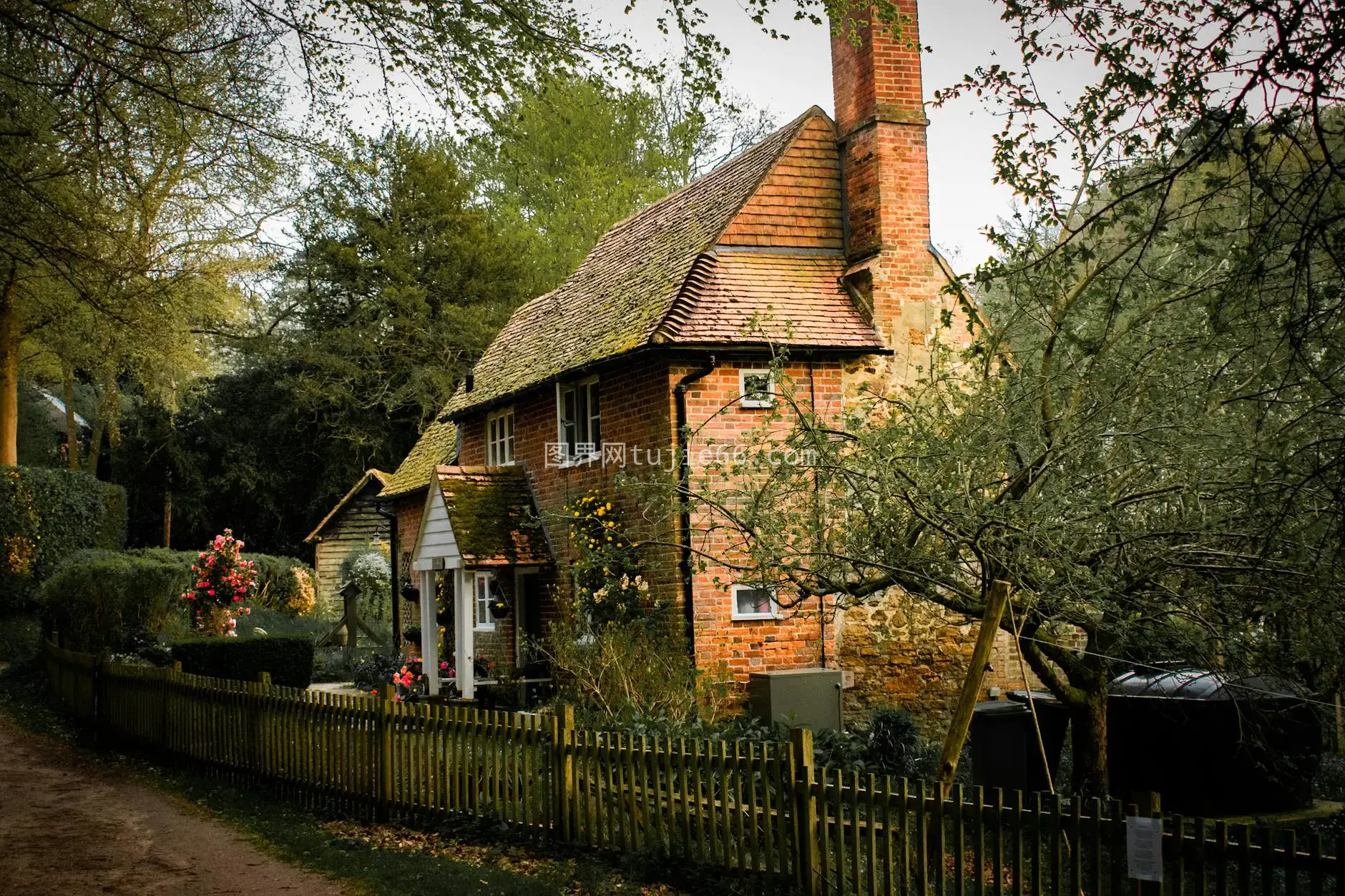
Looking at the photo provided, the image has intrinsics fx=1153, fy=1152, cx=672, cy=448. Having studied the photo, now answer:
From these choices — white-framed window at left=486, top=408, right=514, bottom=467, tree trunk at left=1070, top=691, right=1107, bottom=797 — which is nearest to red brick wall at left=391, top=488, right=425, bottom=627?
white-framed window at left=486, top=408, right=514, bottom=467

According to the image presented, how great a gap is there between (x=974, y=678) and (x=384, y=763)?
5.53 meters

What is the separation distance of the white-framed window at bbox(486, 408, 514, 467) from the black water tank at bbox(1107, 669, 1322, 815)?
12629mm

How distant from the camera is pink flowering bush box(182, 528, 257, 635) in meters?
21.1

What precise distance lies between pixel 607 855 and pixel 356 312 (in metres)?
30.1

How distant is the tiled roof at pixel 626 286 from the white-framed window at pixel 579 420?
44 cm

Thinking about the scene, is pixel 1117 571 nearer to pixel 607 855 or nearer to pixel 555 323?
pixel 607 855

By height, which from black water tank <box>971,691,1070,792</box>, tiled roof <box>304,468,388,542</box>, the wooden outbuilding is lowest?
black water tank <box>971,691,1070,792</box>

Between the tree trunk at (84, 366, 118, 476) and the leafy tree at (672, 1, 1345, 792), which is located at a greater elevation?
the tree trunk at (84, 366, 118, 476)

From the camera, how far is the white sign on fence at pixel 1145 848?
18.8 feet

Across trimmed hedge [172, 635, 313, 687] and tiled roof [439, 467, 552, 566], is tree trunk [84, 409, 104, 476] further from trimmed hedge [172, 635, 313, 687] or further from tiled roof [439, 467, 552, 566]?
tiled roof [439, 467, 552, 566]

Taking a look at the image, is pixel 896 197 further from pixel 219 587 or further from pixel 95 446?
pixel 95 446

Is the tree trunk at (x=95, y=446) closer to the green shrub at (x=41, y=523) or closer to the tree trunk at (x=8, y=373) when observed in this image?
the green shrub at (x=41, y=523)

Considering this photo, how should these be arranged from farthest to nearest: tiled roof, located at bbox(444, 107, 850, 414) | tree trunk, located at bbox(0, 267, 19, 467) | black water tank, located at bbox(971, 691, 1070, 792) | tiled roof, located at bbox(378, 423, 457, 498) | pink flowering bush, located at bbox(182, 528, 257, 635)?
tiled roof, located at bbox(378, 423, 457, 498), tree trunk, located at bbox(0, 267, 19, 467), pink flowering bush, located at bbox(182, 528, 257, 635), tiled roof, located at bbox(444, 107, 850, 414), black water tank, located at bbox(971, 691, 1070, 792)

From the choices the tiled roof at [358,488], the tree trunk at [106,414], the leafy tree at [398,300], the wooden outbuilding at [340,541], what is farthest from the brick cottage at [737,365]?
the leafy tree at [398,300]
